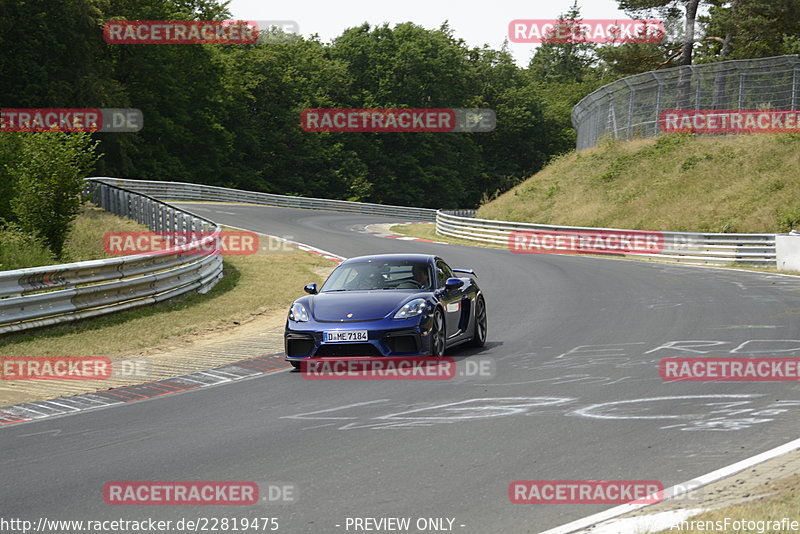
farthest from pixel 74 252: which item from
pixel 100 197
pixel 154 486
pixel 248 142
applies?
pixel 248 142

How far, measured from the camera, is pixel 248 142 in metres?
82.0

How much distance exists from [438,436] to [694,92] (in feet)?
125

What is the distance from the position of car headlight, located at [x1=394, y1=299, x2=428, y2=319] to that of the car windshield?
2.93 ft

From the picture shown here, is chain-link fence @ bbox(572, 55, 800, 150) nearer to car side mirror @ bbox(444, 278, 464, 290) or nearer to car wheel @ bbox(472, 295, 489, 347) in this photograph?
car wheel @ bbox(472, 295, 489, 347)

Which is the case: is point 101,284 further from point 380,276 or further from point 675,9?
point 675,9

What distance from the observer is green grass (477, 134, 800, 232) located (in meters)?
36.0

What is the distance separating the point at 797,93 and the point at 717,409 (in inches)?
1384

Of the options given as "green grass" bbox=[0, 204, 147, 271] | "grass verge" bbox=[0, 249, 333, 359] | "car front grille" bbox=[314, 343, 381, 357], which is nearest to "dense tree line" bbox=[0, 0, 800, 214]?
"green grass" bbox=[0, 204, 147, 271]

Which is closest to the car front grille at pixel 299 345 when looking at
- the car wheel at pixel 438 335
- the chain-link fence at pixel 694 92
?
the car wheel at pixel 438 335

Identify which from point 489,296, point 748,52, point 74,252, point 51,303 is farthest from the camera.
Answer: point 748,52

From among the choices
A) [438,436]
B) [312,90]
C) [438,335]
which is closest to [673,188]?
[438,335]

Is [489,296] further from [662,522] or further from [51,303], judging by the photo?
[662,522]

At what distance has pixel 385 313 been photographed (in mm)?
10906

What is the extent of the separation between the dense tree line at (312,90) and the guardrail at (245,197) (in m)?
6.36
